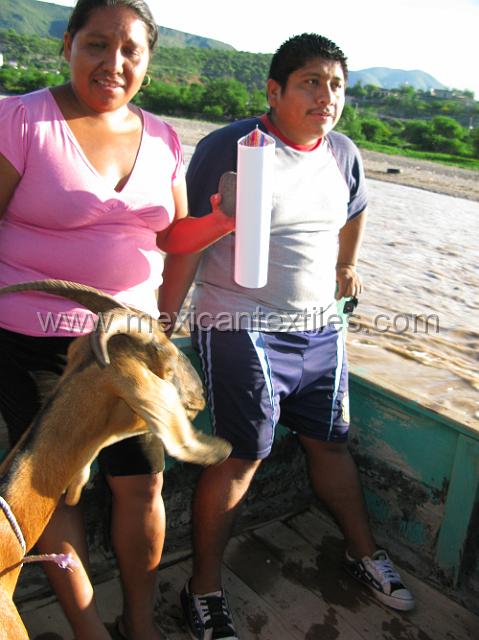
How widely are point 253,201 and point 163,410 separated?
103 centimetres

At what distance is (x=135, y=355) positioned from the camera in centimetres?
190

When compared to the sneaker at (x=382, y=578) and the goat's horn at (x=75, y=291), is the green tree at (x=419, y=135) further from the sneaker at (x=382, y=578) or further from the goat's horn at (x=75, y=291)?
the goat's horn at (x=75, y=291)

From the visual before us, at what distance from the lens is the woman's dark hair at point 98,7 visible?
7.93 feet

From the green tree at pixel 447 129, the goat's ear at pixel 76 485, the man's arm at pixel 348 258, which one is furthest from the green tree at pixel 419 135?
the goat's ear at pixel 76 485

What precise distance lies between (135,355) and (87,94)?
107 centimetres

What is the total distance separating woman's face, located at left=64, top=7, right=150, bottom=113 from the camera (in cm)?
242

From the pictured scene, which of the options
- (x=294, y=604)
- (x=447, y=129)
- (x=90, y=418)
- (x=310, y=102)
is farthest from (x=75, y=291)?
(x=447, y=129)

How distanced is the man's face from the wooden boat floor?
2037 mm

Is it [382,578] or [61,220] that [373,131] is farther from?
[61,220]

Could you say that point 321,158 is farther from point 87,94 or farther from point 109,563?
point 109,563

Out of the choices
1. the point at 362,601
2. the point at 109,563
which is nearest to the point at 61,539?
the point at 109,563

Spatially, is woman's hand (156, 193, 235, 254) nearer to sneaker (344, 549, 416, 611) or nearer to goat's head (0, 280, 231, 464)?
goat's head (0, 280, 231, 464)

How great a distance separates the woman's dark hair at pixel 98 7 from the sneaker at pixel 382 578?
2.52 metres

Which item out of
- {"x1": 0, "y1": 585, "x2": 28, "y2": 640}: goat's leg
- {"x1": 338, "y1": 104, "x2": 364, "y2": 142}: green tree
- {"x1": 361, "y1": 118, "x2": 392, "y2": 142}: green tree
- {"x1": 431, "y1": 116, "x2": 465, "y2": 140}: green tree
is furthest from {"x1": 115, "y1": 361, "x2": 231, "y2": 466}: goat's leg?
{"x1": 431, "y1": 116, "x2": 465, "y2": 140}: green tree
